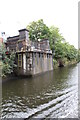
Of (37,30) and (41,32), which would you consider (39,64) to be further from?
(37,30)

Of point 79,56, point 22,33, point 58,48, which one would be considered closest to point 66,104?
point 22,33

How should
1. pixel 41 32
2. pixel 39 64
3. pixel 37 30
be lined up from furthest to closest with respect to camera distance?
pixel 37 30
pixel 41 32
pixel 39 64

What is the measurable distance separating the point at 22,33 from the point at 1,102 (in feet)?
27.9

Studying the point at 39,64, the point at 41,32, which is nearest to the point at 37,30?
the point at 41,32

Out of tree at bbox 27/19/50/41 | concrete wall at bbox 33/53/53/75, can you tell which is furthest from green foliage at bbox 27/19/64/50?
concrete wall at bbox 33/53/53/75

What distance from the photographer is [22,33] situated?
11664 millimetres

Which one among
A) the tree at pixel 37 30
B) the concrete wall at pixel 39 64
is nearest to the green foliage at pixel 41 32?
the tree at pixel 37 30

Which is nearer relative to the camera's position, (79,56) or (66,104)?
(66,104)

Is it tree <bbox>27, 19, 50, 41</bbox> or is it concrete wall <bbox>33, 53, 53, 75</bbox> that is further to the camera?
tree <bbox>27, 19, 50, 41</bbox>

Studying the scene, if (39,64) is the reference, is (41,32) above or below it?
above

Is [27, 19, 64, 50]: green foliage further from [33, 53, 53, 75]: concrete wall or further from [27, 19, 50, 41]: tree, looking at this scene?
[33, 53, 53, 75]: concrete wall

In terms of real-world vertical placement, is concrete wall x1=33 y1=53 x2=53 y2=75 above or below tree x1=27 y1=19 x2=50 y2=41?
below

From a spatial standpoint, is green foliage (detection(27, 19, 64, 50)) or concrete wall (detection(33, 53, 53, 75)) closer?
concrete wall (detection(33, 53, 53, 75))

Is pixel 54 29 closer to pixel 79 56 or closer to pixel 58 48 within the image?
pixel 58 48
